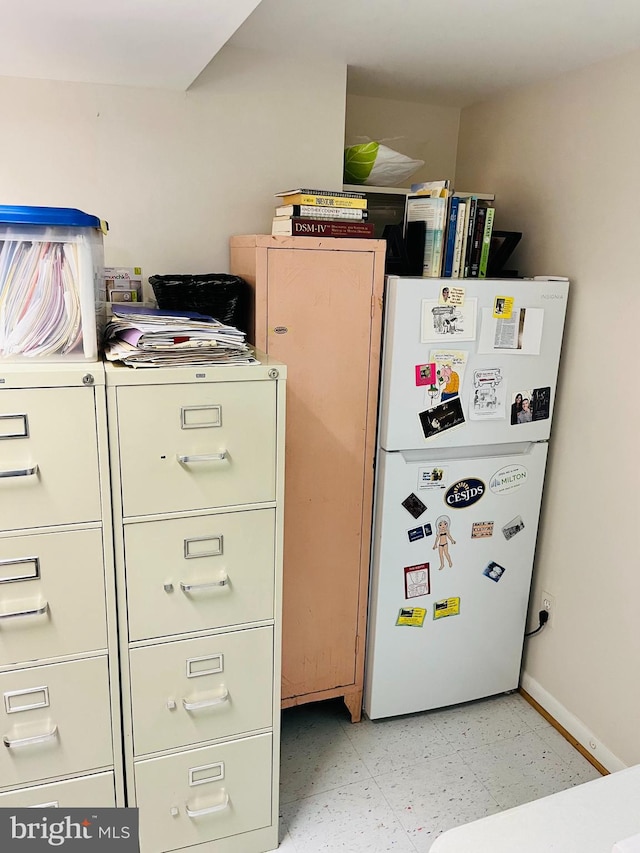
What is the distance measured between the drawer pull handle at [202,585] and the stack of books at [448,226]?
1.19 metres

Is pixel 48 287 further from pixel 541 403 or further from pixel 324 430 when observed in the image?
pixel 541 403

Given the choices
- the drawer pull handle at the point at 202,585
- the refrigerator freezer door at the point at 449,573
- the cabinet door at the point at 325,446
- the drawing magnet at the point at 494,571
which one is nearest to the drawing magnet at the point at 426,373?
the cabinet door at the point at 325,446

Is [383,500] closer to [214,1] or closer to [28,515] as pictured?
[28,515]

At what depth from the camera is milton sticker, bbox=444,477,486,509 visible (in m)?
2.24

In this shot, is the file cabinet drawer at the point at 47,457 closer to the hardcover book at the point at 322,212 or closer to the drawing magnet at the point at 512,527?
the hardcover book at the point at 322,212

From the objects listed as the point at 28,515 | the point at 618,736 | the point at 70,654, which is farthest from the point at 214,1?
the point at 618,736

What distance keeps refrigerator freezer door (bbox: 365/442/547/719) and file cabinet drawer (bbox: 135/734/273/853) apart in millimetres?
619

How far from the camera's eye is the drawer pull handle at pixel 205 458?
1542 mm

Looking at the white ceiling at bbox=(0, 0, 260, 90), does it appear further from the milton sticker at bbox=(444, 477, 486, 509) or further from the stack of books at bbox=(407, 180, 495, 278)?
the milton sticker at bbox=(444, 477, 486, 509)

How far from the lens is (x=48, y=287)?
57.7 inches

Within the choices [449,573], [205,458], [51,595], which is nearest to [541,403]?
[449,573]

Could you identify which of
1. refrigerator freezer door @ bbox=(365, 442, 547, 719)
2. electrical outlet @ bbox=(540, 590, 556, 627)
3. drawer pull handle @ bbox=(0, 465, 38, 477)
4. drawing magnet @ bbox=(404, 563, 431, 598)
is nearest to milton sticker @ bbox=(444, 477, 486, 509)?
refrigerator freezer door @ bbox=(365, 442, 547, 719)

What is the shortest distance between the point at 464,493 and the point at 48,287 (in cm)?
146

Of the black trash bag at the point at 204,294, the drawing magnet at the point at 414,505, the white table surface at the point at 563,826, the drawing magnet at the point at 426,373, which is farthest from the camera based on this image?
the drawing magnet at the point at 414,505
